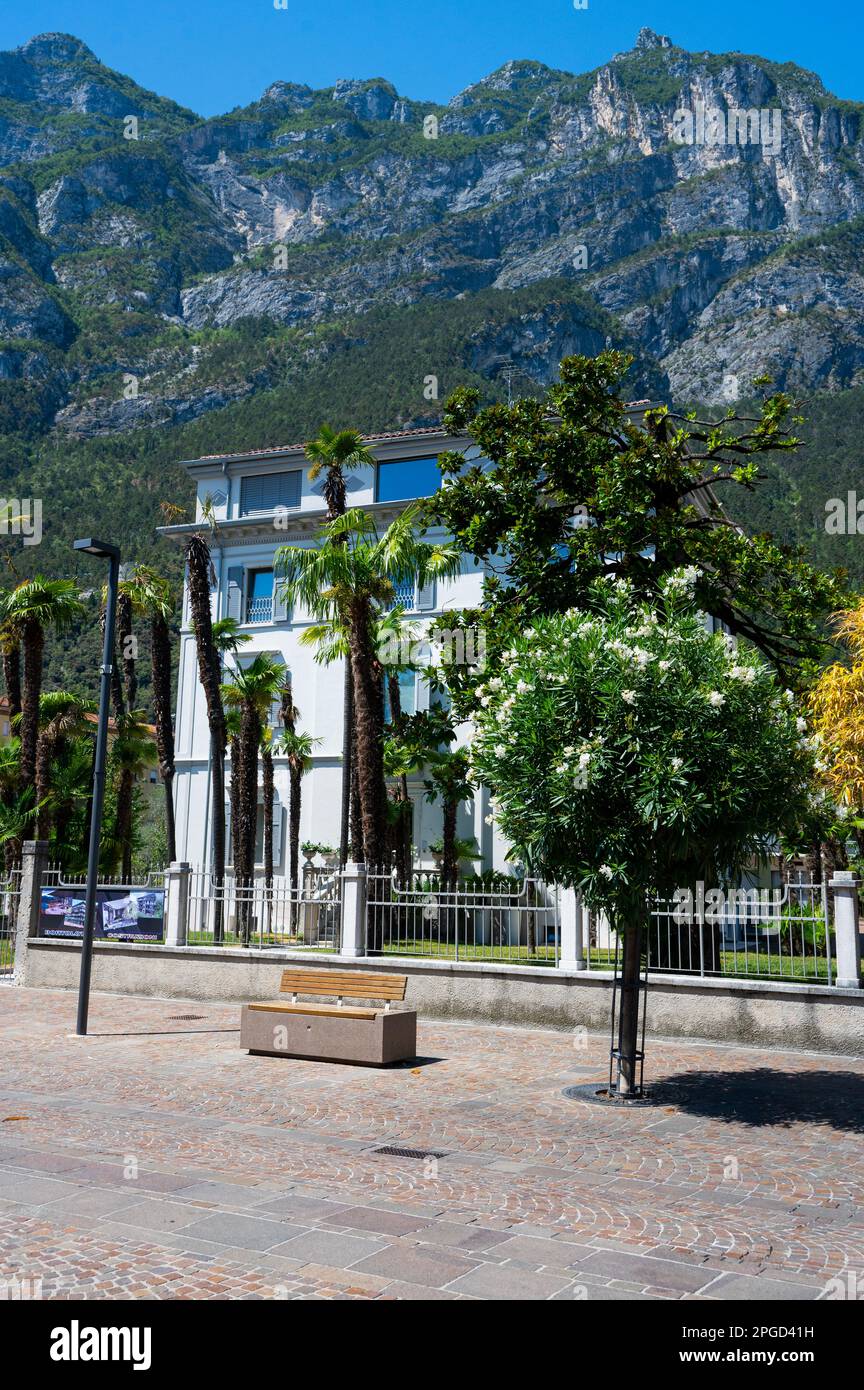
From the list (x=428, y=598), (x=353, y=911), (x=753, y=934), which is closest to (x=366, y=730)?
(x=353, y=911)

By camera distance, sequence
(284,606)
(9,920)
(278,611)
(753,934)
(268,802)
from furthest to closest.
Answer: (278,611) → (268,802) → (284,606) → (9,920) → (753,934)

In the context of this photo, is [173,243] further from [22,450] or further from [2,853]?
[2,853]

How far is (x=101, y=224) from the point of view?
7131 inches

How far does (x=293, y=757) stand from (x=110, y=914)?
17.7 metres

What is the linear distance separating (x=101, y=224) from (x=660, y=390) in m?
107

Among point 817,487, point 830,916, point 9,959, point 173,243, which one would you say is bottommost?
point 9,959

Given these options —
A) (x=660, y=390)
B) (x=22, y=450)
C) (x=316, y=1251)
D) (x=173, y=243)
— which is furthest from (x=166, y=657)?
(x=173, y=243)

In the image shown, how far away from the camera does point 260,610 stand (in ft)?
136

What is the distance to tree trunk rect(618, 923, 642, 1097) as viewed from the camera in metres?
10.6

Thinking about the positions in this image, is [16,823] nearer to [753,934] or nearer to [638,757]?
[753,934]

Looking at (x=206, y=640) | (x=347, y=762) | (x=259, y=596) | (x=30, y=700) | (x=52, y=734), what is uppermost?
(x=259, y=596)

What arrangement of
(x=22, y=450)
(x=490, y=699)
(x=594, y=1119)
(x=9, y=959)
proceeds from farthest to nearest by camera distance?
(x=22, y=450) → (x=9, y=959) → (x=490, y=699) → (x=594, y=1119)

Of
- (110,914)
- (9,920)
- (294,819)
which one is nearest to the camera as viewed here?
(110,914)

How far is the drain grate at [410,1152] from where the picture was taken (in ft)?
26.7
